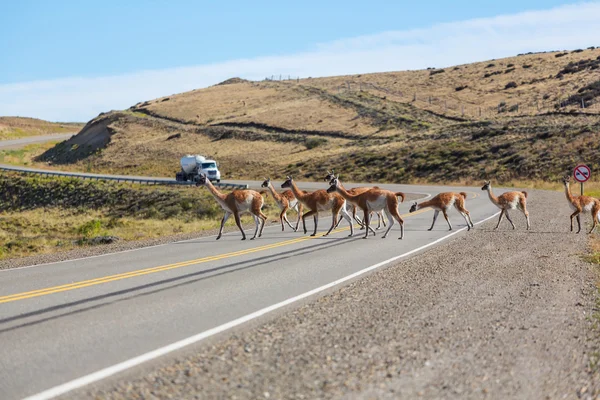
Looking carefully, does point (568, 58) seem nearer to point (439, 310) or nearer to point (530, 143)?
point (530, 143)

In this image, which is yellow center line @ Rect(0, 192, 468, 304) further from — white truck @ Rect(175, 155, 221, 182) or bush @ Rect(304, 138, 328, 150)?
bush @ Rect(304, 138, 328, 150)

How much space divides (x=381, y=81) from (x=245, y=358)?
127 meters

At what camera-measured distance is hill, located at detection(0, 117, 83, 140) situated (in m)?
143

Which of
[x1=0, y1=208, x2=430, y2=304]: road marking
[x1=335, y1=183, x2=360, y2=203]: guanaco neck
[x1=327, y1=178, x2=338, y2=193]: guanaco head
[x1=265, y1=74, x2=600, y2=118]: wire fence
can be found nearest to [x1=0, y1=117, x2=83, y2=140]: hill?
[x1=265, y1=74, x2=600, y2=118]: wire fence

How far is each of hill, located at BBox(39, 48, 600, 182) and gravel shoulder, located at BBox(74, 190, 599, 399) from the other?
48676 mm

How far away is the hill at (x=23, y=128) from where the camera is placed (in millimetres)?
143275

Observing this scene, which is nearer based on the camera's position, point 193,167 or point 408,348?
point 408,348

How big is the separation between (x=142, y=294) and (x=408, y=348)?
189 inches

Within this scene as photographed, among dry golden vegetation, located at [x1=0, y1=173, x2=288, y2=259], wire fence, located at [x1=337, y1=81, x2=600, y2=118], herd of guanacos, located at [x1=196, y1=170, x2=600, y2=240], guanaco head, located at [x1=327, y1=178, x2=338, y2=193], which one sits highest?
wire fence, located at [x1=337, y1=81, x2=600, y2=118]

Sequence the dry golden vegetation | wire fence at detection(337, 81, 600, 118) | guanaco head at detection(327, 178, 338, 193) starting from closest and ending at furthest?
guanaco head at detection(327, 178, 338, 193)
the dry golden vegetation
wire fence at detection(337, 81, 600, 118)

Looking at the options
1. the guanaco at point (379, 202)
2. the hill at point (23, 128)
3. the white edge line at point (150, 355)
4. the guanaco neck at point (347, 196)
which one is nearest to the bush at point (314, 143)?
the guanaco neck at point (347, 196)

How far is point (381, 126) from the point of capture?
93.0 metres

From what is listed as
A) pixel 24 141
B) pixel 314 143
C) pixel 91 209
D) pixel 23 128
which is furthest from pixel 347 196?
pixel 23 128

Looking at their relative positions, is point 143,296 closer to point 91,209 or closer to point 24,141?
point 91,209
